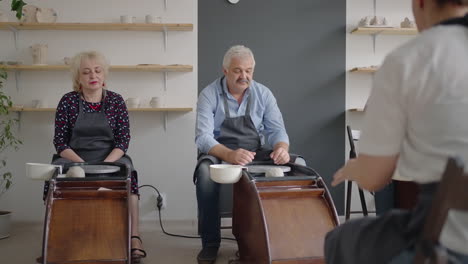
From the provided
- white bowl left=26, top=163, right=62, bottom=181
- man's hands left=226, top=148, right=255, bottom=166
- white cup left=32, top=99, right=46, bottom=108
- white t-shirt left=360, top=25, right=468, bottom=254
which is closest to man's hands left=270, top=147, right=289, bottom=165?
man's hands left=226, top=148, right=255, bottom=166

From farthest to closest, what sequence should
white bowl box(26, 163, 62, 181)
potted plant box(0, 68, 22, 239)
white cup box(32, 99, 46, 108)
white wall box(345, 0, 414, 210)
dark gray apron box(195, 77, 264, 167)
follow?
white wall box(345, 0, 414, 210) < white cup box(32, 99, 46, 108) < potted plant box(0, 68, 22, 239) < dark gray apron box(195, 77, 264, 167) < white bowl box(26, 163, 62, 181)

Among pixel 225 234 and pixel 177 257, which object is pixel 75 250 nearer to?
pixel 177 257

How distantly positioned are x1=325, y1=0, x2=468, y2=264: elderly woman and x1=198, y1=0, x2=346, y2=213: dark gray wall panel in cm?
269

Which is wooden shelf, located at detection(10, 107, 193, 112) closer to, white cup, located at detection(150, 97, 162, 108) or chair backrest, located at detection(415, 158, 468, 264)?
white cup, located at detection(150, 97, 162, 108)

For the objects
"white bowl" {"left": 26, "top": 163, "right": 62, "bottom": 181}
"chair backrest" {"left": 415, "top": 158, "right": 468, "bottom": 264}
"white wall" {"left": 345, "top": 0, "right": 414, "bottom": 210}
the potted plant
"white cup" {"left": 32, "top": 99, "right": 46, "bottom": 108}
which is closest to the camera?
"chair backrest" {"left": 415, "top": 158, "right": 468, "bottom": 264}

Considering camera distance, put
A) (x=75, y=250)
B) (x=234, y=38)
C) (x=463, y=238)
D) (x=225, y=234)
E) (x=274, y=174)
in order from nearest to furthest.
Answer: (x=463, y=238), (x=75, y=250), (x=274, y=174), (x=225, y=234), (x=234, y=38)

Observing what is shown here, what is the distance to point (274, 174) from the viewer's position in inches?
88.4

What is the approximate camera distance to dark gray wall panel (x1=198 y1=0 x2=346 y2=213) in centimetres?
371

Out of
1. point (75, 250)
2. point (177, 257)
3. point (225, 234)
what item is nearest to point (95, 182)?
point (75, 250)

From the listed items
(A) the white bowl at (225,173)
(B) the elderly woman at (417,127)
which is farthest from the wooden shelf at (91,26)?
(B) the elderly woman at (417,127)

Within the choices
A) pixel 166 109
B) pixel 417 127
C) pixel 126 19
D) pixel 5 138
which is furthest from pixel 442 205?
pixel 5 138

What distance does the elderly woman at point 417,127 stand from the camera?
910mm

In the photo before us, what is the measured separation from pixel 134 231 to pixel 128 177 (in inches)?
24.8

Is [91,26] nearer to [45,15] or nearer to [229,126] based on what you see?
[45,15]
